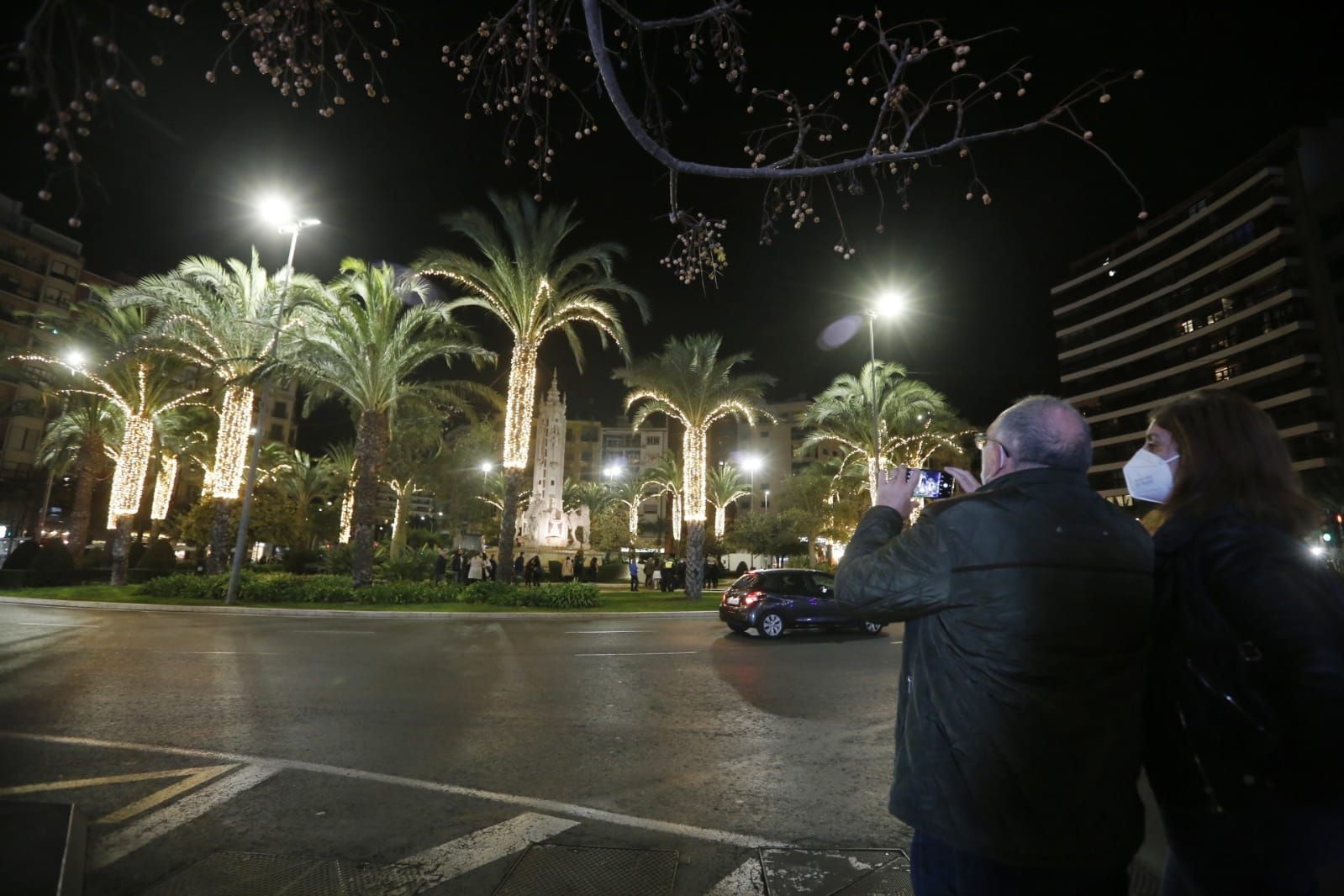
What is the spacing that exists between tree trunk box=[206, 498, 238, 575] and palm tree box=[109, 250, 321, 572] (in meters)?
0.02

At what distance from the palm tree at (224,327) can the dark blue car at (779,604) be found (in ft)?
57.6

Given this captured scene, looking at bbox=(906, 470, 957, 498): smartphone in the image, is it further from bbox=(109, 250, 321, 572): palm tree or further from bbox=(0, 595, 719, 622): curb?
bbox=(109, 250, 321, 572): palm tree

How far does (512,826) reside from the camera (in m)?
4.11

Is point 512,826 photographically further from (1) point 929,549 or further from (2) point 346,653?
(2) point 346,653

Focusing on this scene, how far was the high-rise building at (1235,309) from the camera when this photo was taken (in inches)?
1879

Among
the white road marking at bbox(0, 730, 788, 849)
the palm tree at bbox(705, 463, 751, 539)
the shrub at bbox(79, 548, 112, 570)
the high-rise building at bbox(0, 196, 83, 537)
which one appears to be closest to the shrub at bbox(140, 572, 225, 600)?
the shrub at bbox(79, 548, 112, 570)

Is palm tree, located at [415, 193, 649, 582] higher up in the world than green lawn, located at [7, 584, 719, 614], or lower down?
higher up

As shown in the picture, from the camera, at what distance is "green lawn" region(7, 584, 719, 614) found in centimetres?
1925

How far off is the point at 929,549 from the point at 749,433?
106711 millimetres

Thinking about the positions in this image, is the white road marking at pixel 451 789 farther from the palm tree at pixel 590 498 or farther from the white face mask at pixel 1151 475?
the palm tree at pixel 590 498

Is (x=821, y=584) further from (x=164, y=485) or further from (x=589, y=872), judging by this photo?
(x=164, y=485)

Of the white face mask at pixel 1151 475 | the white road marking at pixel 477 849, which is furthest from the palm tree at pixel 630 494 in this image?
the white face mask at pixel 1151 475

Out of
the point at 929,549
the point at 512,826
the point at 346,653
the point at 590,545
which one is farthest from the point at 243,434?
the point at 590,545

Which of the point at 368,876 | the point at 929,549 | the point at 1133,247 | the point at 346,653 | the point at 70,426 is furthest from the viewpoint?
the point at 1133,247
